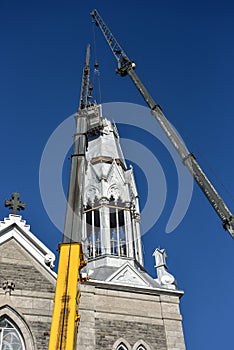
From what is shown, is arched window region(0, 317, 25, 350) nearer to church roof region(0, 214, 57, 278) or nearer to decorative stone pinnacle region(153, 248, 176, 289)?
church roof region(0, 214, 57, 278)

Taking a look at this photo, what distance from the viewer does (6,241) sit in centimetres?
1512

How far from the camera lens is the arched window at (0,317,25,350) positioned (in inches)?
516

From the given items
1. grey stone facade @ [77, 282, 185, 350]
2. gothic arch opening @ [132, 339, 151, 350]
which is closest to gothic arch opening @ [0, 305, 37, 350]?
grey stone facade @ [77, 282, 185, 350]

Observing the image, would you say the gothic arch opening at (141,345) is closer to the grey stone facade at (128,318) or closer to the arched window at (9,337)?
the grey stone facade at (128,318)

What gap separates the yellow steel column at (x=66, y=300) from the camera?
9531 mm

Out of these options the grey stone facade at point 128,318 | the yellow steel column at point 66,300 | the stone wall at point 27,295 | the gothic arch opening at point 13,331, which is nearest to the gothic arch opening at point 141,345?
the grey stone facade at point 128,318

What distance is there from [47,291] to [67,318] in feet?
15.3

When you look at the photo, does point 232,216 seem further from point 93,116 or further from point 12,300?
point 93,116

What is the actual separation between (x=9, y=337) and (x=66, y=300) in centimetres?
385

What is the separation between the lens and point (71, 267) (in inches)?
434

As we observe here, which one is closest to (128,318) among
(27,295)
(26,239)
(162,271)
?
(162,271)

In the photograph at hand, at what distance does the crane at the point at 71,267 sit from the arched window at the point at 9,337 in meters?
2.81

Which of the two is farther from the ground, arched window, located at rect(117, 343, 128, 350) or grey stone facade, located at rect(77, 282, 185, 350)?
grey stone facade, located at rect(77, 282, 185, 350)

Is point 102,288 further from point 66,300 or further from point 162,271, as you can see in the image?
Result: point 66,300
